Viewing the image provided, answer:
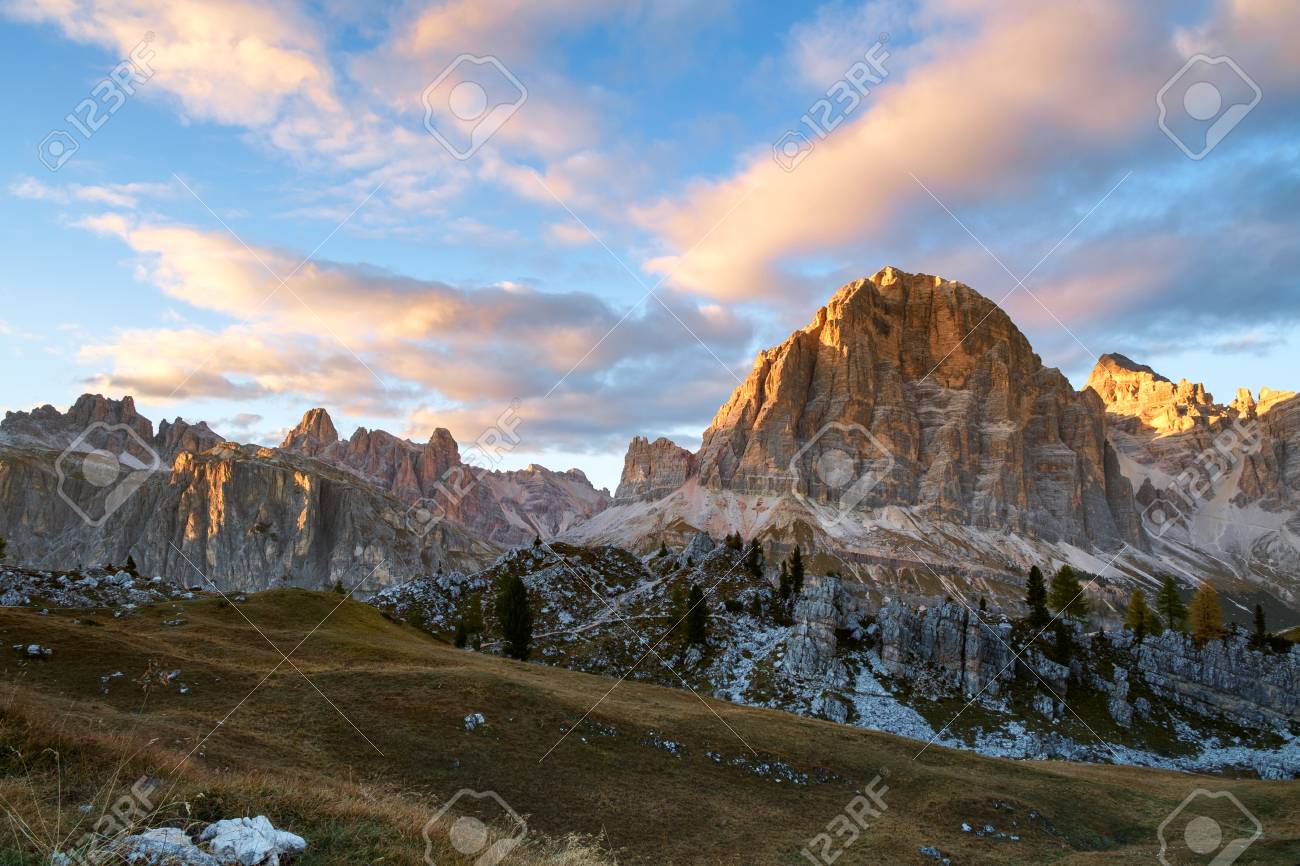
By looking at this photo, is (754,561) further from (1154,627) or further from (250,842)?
(250,842)

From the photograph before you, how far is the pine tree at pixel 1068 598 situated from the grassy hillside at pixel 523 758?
128 feet

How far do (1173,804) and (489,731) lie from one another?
40.5m

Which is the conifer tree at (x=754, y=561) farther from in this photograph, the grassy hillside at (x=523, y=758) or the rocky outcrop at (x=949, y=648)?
the grassy hillside at (x=523, y=758)

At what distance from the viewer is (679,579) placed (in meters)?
98.2

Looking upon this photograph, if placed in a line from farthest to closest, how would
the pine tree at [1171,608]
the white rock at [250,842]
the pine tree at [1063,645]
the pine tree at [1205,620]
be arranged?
the pine tree at [1171,608] < the pine tree at [1205,620] < the pine tree at [1063,645] < the white rock at [250,842]

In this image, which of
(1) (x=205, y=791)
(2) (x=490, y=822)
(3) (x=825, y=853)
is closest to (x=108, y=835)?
(1) (x=205, y=791)

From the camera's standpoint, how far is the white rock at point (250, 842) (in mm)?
10922

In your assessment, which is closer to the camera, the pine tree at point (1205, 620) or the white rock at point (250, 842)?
the white rock at point (250, 842)

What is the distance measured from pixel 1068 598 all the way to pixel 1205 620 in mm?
13712

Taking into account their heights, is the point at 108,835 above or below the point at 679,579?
below

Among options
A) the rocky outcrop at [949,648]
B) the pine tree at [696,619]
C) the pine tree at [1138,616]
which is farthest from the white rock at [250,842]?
the pine tree at [1138,616]

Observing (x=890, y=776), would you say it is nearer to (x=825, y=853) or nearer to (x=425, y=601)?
(x=825, y=853)

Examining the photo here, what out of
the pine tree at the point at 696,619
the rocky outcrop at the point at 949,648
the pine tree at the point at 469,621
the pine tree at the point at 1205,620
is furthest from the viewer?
the pine tree at the point at 469,621

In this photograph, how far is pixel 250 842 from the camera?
11.3 meters
